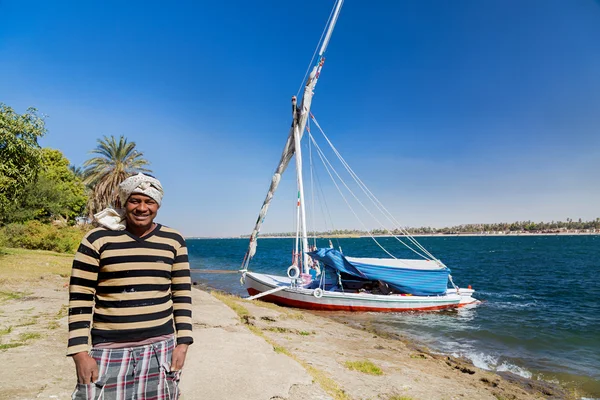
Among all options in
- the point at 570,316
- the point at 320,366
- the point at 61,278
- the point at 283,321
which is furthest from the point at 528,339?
the point at 61,278

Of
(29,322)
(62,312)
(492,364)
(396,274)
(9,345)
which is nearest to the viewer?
(9,345)

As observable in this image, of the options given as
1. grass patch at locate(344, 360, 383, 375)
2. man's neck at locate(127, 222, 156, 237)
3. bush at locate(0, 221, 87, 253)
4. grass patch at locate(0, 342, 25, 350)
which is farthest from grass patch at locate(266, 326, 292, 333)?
bush at locate(0, 221, 87, 253)

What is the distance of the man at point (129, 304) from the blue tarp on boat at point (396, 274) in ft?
51.5

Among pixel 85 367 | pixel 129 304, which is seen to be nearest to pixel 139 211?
pixel 129 304

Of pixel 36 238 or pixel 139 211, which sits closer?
pixel 139 211

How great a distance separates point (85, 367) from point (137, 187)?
1425 mm

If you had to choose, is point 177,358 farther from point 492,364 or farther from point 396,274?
point 396,274

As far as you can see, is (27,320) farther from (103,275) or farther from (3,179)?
(3,179)

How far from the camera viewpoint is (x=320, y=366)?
296 inches

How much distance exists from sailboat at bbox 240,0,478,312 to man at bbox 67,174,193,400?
15.5 metres

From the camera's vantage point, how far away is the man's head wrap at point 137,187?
2695 mm

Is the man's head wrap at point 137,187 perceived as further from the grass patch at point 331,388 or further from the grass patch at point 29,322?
the grass patch at point 29,322

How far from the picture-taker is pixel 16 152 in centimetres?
1469

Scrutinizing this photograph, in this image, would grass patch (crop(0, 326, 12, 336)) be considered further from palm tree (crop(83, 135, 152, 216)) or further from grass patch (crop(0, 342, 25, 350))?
palm tree (crop(83, 135, 152, 216))
